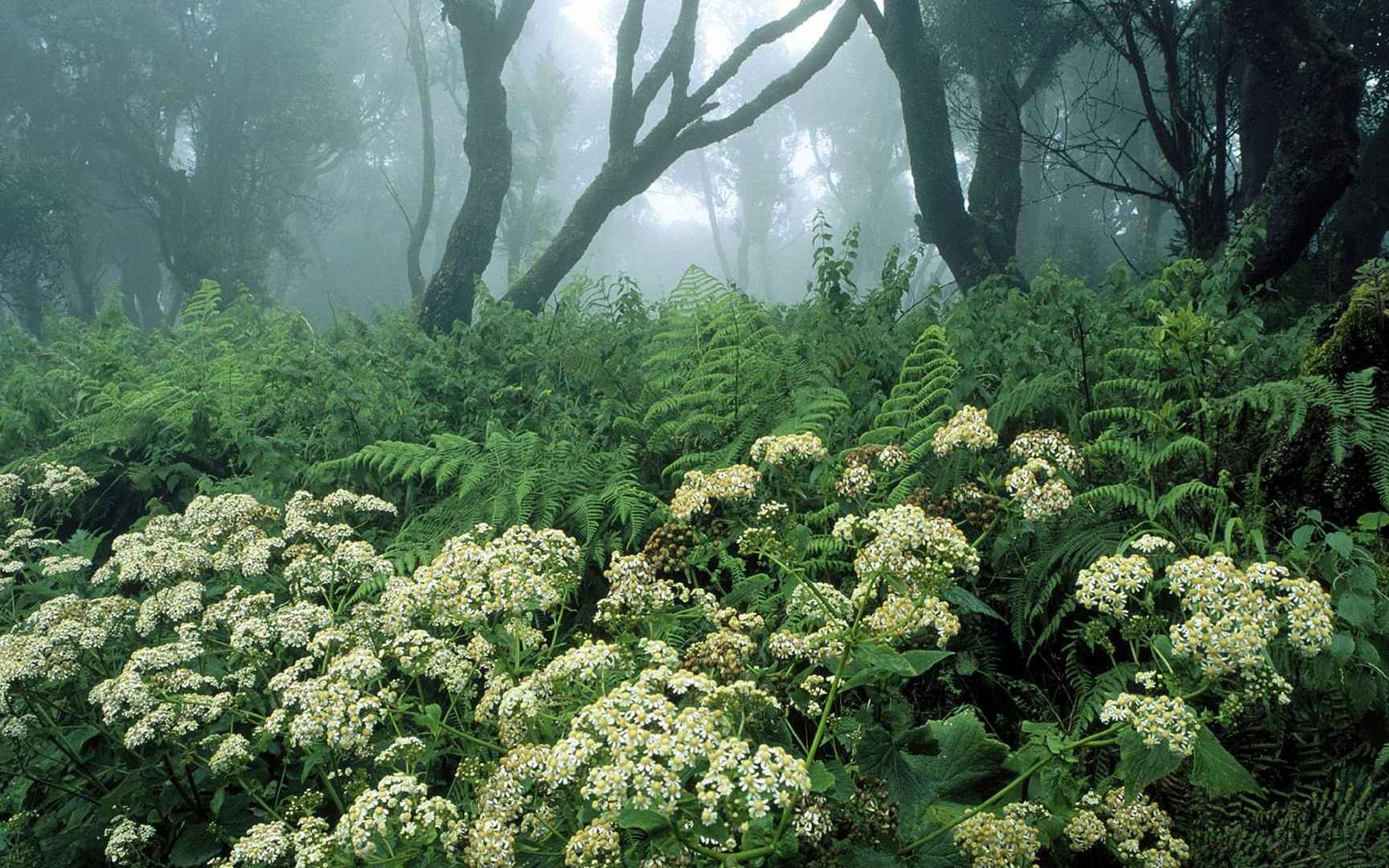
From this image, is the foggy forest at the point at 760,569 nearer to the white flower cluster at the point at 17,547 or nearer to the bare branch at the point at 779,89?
the white flower cluster at the point at 17,547

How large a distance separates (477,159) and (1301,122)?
9302 mm

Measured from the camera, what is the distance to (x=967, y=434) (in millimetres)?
2623

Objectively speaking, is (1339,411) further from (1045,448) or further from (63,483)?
(63,483)

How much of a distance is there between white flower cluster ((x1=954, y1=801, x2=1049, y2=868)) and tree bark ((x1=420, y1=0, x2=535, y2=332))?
986 cm

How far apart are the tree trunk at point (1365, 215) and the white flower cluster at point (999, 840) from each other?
8.47 m

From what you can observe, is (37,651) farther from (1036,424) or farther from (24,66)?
(24,66)

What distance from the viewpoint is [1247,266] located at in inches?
260

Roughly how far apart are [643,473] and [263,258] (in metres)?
24.4

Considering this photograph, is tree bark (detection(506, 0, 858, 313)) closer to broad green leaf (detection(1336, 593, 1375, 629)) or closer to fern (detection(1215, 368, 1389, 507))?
fern (detection(1215, 368, 1389, 507))

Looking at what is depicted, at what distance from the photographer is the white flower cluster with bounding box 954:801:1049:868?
1.80 metres

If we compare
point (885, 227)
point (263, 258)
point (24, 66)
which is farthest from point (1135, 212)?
point (24, 66)

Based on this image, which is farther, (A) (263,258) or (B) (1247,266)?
(A) (263,258)

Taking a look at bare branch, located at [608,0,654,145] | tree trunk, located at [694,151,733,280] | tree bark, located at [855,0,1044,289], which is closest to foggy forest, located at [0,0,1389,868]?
tree bark, located at [855,0,1044,289]

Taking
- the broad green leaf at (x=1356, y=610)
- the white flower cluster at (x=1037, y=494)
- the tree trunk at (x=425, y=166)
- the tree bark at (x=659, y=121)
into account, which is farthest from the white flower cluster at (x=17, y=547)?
the tree trunk at (x=425, y=166)
